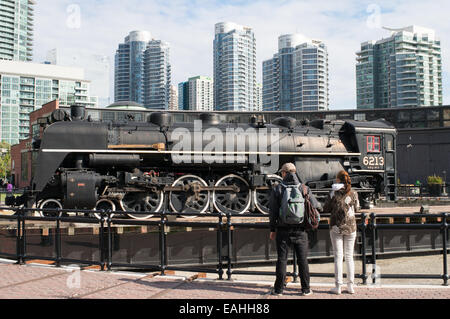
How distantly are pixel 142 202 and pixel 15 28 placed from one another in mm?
187759

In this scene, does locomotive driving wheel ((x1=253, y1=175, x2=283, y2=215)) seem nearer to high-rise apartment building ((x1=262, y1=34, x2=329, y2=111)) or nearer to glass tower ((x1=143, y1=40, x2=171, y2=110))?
high-rise apartment building ((x1=262, y1=34, x2=329, y2=111))

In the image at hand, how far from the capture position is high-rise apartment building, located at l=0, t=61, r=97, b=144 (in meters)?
118

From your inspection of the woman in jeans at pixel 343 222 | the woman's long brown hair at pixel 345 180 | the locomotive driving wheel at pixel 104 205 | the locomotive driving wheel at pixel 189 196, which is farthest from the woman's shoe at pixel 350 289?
the locomotive driving wheel at pixel 104 205

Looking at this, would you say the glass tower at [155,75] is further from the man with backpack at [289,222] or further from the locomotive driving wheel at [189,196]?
the man with backpack at [289,222]

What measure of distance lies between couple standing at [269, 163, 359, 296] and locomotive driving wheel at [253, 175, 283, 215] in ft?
25.4

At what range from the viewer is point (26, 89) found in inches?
4715

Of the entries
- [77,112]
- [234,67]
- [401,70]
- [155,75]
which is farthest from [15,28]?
[77,112]

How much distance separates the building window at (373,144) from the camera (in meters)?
15.6

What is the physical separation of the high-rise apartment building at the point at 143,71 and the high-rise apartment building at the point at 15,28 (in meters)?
46.2

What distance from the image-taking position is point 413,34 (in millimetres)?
124938

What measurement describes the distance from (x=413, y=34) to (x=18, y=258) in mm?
137696

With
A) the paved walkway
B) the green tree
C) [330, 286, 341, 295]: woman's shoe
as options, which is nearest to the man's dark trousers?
the paved walkway

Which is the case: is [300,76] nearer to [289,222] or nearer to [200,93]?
[200,93]
